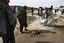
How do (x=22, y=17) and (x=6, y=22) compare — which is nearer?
(x=6, y=22)

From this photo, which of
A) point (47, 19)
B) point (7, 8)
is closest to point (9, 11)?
point (7, 8)

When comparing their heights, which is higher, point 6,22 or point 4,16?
point 4,16

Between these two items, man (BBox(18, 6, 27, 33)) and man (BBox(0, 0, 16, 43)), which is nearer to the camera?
man (BBox(0, 0, 16, 43))

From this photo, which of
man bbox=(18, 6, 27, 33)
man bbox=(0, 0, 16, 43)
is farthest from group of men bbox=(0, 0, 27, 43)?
man bbox=(18, 6, 27, 33)

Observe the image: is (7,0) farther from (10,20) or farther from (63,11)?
(63,11)

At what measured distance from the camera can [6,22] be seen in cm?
724

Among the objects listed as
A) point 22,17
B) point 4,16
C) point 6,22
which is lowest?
point 22,17

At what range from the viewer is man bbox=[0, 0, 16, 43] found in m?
7.16

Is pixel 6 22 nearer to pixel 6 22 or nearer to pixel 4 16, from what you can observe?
pixel 6 22

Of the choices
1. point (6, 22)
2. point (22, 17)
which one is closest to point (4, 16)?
point (6, 22)

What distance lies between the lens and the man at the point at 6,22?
23.5 feet

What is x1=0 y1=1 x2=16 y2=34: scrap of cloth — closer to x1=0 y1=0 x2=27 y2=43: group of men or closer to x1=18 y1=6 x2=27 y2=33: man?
x1=0 y1=0 x2=27 y2=43: group of men

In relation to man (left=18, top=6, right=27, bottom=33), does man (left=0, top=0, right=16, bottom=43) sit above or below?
above

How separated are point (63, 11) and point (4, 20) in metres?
44.0
